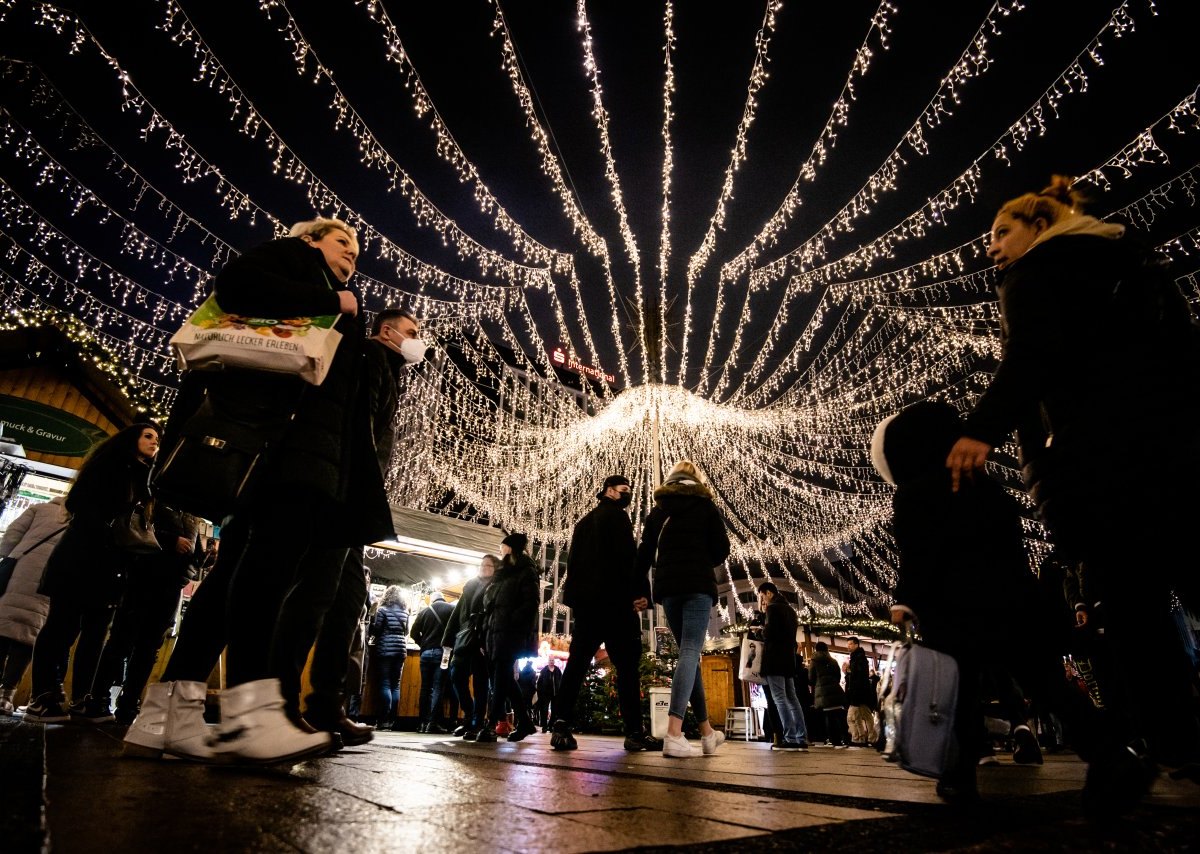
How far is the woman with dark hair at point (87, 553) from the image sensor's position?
3.50 metres

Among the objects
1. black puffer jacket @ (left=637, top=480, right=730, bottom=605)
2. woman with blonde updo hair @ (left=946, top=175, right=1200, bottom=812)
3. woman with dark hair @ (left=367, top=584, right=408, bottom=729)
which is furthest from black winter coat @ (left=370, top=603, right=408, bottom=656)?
woman with blonde updo hair @ (left=946, top=175, right=1200, bottom=812)

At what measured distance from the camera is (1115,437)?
4.78ft

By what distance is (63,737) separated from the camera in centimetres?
239

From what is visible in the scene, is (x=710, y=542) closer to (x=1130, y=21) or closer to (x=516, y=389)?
(x=1130, y=21)

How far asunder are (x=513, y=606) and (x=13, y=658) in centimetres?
345

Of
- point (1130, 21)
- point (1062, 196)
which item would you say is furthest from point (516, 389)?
point (1062, 196)

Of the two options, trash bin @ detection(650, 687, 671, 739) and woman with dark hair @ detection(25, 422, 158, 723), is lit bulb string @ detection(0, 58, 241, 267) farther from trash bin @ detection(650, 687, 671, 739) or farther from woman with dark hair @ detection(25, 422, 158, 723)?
trash bin @ detection(650, 687, 671, 739)

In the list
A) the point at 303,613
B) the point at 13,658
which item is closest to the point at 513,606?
the point at 303,613

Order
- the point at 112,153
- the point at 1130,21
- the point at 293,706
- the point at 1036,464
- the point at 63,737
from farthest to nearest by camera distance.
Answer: the point at 112,153 < the point at 1130,21 < the point at 63,737 < the point at 293,706 < the point at 1036,464

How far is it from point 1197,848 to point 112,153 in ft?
24.3

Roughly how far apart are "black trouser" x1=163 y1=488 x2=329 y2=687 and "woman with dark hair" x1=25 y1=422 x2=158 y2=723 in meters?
2.38

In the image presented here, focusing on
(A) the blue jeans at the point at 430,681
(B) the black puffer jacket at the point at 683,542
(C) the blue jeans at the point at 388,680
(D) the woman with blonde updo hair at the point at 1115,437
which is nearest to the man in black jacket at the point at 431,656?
(A) the blue jeans at the point at 430,681

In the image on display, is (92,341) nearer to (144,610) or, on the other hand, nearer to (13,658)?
(13,658)

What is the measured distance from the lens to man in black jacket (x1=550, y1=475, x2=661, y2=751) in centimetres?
397
